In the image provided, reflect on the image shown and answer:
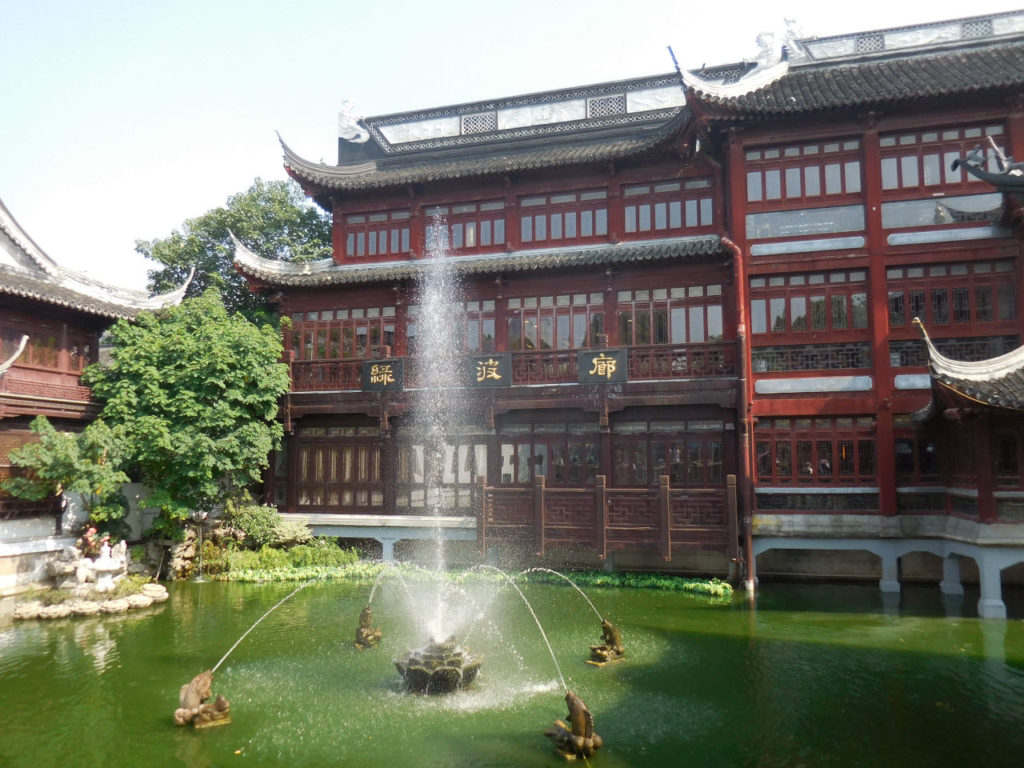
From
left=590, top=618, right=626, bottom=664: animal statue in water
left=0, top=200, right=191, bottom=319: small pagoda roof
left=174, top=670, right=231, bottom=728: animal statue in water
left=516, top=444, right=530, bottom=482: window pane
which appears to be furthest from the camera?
left=516, top=444, right=530, bottom=482: window pane

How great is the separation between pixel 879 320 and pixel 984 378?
9.90ft

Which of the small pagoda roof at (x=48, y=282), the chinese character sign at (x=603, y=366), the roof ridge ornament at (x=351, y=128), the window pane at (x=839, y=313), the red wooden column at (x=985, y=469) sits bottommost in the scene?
the red wooden column at (x=985, y=469)

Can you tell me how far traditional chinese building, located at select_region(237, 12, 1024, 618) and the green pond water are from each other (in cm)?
219

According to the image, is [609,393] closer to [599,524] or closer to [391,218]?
[599,524]

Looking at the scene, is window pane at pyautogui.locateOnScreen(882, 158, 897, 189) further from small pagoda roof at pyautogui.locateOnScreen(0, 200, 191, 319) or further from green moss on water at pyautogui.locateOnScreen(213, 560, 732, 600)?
small pagoda roof at pyautogui.locateOnScreen(0, 200, 191, 319)

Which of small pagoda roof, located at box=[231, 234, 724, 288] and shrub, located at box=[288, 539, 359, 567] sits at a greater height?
small pagoda roof, located at box=[231, 234, 724, 288]

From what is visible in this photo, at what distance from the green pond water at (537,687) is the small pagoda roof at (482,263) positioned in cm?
785

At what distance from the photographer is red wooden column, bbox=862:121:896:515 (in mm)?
14695

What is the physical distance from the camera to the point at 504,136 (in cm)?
2086

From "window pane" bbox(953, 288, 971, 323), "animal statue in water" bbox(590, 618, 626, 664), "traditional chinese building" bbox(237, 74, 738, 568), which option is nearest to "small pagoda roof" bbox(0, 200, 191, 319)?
"traditional chinese building" bbox(237, 74, 738, 568)

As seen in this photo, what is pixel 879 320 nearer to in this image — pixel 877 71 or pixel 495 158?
pixel 877 71

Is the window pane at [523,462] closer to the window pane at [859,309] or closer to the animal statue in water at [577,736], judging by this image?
the window pane at [859,309]

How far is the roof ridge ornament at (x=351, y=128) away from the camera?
22109 mm

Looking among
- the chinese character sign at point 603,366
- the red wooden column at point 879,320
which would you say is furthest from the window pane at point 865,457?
the chinese character sign at point 603,366
